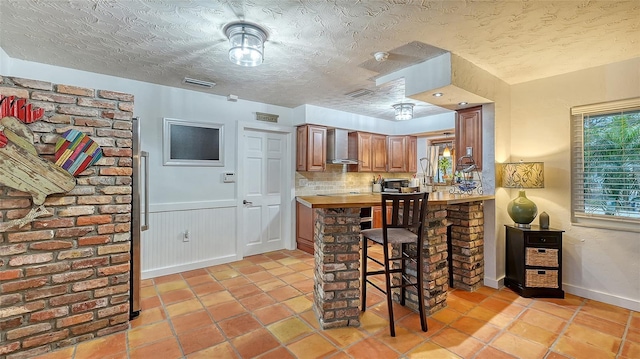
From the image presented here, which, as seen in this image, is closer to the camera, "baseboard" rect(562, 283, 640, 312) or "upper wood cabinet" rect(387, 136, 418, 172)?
"baseboard" rect(562, 283, 640, 312)

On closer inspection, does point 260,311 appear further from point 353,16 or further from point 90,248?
point 353,16

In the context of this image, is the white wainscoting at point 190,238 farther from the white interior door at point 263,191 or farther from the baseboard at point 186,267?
the white interior door at point 263,191

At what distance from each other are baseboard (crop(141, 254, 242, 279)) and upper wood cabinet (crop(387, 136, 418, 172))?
3.45 metres

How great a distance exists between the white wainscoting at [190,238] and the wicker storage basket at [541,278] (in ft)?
12.2

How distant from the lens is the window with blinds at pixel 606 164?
2719 mm

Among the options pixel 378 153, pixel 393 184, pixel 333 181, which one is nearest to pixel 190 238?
pixel 333 181

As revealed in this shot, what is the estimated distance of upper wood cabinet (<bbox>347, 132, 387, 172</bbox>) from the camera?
207 inches

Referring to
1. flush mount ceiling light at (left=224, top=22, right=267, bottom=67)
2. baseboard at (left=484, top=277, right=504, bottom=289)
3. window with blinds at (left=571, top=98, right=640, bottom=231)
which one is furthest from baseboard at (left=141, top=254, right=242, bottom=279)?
window with blinds at (left=571, top=98, right=640, bottom=231)

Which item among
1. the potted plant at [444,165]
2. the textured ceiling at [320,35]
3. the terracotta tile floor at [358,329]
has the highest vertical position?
the textured ceiling at [320,35]

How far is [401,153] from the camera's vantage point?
575 centimetres

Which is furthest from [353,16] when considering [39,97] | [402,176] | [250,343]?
[402,176]

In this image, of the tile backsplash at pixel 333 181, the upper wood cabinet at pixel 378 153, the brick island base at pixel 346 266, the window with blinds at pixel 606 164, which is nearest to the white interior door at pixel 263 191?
the tile backsplash at pixel 333 181

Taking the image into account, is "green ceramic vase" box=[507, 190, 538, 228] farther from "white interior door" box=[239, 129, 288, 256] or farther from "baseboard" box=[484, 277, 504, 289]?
"white interior door" box=[239, 129, 288, 256]

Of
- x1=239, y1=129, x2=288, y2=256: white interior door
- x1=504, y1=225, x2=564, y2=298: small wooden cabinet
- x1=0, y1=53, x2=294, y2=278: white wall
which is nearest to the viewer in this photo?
x1=504, y1=225, x2=564, y2=298: small wooden cabinet
